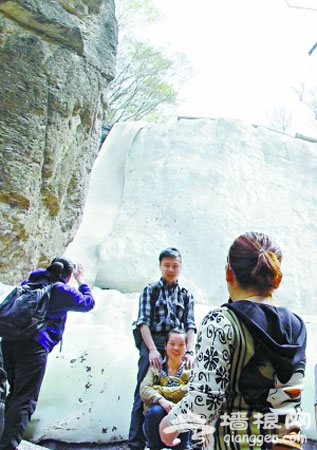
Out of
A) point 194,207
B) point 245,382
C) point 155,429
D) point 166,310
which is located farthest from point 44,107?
point 194,207

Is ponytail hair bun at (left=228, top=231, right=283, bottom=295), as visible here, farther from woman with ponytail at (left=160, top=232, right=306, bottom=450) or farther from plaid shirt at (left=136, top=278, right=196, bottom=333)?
plaid shirt at (left=136, top=278, right=196, bottom=333)

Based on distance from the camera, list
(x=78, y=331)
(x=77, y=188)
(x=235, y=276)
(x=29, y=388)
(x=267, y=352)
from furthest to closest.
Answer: (x=77, y=188) → (x=78, y=331) → (x=29, y=388) → (x=235, y=276) → (x=267, y=352)

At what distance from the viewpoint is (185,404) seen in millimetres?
1416

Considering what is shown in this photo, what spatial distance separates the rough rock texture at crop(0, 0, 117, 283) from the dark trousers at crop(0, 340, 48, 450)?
148 centimetres

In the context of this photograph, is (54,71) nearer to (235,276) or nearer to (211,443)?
(235,276)

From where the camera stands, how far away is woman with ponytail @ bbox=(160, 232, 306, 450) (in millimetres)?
1371

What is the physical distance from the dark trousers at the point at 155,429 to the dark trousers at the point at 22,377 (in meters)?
0.62

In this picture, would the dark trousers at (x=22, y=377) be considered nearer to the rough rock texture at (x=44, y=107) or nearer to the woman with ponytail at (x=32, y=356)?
the woman with ponytail at (x=32, y=356)

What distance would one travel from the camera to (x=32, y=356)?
2.61m

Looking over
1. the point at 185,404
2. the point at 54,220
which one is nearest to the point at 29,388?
the point at 185,404

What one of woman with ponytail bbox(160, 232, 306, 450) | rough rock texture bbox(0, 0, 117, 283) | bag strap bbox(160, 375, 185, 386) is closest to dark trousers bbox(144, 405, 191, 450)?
bag strap bbox(160, 375, 185, 386)

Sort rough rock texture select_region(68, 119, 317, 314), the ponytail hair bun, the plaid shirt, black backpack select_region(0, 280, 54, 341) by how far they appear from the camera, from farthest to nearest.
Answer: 1. rough rock texture select_region(68, 119, 317, 314)
2. the plaid shirt
3. black backpack select_region(0, 280, 54, 341)
4. the ponytail hair bun

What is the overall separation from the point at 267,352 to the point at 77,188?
3.67 metres

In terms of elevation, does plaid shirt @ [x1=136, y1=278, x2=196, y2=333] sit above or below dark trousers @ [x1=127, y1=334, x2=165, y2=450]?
above
